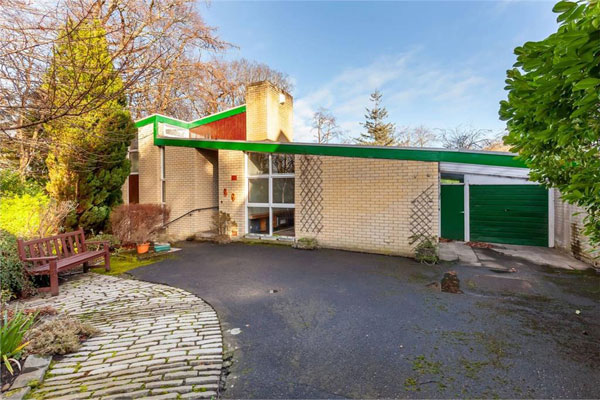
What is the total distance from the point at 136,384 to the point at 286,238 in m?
6.54

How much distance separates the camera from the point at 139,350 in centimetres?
283

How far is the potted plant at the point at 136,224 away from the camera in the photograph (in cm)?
755

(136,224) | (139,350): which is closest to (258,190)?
(136,224)

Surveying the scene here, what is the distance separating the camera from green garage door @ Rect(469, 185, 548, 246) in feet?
27.5

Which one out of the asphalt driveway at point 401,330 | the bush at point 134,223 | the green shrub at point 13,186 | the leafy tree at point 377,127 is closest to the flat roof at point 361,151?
the asphalt driveway at point 401,330

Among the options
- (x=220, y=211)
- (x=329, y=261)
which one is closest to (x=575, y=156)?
(x=329, y=261)

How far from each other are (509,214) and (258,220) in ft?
27.8

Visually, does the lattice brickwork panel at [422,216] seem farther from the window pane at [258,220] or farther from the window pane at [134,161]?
the window pane at [134,161]

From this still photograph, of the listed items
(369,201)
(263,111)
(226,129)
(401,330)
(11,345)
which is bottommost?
(401,330)

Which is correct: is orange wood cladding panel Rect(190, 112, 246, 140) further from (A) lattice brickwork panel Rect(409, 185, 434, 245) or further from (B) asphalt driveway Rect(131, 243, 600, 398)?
(A) lattice brickwork panel Rect(409, 185, 434, 245)

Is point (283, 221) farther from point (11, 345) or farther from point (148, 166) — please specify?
point (11, 345)

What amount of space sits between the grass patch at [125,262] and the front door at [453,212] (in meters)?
9.71

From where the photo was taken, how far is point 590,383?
2.30 m

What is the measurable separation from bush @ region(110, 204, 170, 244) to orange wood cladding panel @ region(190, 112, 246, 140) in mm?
5084
